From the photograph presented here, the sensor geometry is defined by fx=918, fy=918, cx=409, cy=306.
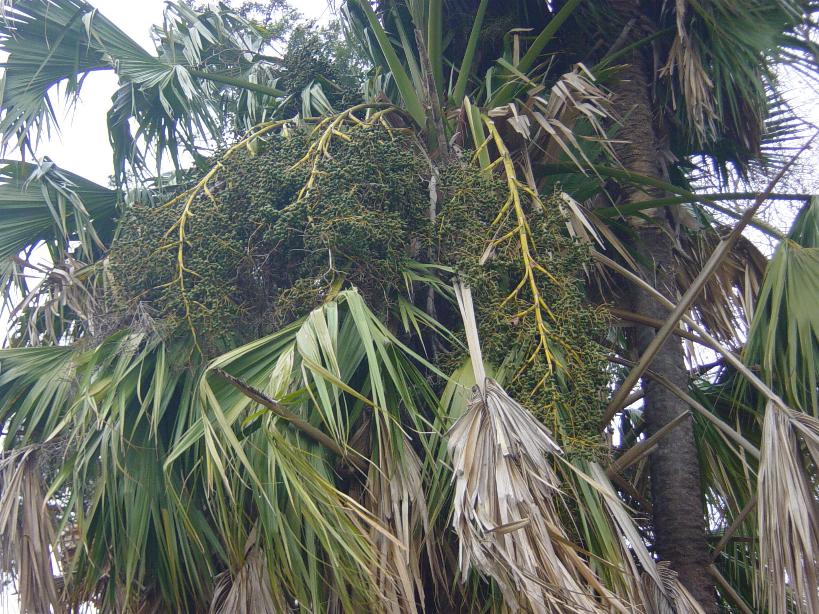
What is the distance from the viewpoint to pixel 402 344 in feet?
11.5

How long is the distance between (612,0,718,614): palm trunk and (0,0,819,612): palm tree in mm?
15

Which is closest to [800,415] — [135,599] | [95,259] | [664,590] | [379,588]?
[664,590]

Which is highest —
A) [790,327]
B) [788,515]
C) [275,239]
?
[275,239]

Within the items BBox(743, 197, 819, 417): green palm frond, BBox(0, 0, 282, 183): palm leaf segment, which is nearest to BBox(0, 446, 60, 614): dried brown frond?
BBox(0, 0, 282, 183): palm leaf segment

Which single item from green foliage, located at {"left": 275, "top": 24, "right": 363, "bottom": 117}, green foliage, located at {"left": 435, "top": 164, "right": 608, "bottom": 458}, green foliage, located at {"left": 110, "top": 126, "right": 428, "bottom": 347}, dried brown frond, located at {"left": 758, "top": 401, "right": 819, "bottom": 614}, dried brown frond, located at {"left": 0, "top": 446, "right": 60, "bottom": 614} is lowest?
dried brown frond, located at {"left": 758, "top": 401, "right": 819, "bottom": 614}

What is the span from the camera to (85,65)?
495 cm

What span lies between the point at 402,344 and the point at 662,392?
1413 mm

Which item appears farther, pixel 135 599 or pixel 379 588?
pixel 135 599

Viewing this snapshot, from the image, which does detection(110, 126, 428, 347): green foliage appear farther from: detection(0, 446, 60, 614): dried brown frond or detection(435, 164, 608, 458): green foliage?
detection(0, 446, 60, 614): dried brown frond

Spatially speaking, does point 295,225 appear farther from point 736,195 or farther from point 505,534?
point 736,195

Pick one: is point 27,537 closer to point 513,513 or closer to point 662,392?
point 513,513

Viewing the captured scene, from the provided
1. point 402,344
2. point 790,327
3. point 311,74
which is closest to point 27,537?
point 402,344

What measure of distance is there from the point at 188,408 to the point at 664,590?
201 cm

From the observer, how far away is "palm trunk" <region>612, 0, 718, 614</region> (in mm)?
3863
